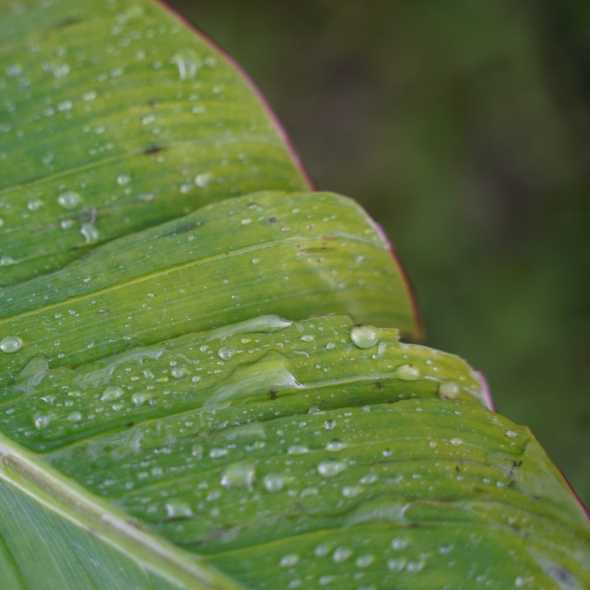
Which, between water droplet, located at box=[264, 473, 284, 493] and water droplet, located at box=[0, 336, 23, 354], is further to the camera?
water droplet, located at box=[0, 336, 23, 354]

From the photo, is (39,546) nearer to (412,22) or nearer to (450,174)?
(450,174)

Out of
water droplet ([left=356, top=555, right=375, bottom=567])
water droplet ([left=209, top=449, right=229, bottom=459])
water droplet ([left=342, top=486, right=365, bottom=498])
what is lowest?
water droplet ([left=356, top=555, right=375, bottom=567])

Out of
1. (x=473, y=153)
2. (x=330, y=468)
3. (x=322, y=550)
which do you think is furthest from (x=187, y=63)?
(x=473, y=153)

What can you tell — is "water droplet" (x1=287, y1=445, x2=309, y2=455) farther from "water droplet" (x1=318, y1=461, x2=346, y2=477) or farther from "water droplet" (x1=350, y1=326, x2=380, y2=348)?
"water droplet" (x1=350, y1=326, x2=380, y2=348)

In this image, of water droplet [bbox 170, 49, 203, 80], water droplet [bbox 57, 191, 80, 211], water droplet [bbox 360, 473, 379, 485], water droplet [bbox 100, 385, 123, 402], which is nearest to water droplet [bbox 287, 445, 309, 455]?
water droplet [bbox 360, 473, 379, 485]

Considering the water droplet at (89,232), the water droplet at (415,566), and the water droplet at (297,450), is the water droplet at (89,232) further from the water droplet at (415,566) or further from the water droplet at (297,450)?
the water droplet at (415,566)

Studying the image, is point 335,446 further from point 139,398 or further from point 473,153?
point 473,153
